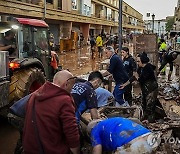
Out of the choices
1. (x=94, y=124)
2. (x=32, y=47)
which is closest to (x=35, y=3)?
(x=32, y=47)

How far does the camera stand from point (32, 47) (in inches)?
324

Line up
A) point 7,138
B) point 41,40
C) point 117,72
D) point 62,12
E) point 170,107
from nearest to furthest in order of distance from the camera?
1. point 7,138
2. point 117,72
3. point 170,107
4. point 41,40
5. point 62,12

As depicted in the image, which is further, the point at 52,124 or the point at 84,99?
the point at 84,99

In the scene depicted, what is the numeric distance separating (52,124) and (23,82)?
4.00m

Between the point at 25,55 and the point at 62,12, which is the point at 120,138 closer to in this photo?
the point at 25,55

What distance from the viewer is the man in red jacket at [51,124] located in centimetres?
321

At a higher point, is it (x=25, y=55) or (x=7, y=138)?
(x=25, y=55)

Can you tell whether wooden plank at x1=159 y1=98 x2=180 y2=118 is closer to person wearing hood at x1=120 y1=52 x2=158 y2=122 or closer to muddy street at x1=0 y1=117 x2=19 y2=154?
person wearing hood at x1=120 y1=52 x2=158 y2=122

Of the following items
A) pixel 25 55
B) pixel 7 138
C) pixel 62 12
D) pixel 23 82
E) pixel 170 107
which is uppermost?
pixel 62 12

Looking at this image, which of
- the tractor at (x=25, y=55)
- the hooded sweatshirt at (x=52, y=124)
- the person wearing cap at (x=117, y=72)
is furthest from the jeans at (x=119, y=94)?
the hooded sweatshirt at (x=52, y=124)

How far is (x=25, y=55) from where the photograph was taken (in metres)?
7.95

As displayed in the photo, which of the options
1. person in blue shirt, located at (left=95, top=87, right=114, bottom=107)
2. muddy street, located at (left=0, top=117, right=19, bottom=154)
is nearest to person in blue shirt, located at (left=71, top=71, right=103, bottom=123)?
person in blue shirt, located at (left=95, top=87, right=114, bottom=107)

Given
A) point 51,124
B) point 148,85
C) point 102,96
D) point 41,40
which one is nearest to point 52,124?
point 51,124

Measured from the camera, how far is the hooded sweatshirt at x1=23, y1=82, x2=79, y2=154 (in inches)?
127
